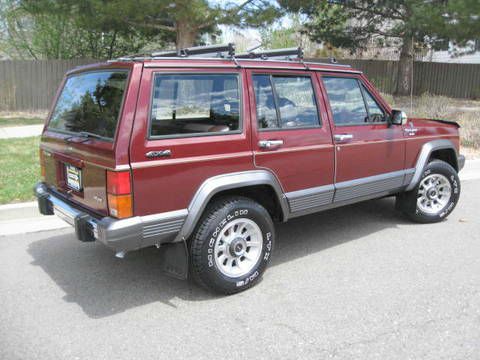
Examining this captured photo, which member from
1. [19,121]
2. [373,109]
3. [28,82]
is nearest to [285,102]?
[373,109]

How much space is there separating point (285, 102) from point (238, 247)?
1.35m

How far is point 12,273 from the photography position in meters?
4.25

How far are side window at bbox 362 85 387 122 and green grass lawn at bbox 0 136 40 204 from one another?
419 cm

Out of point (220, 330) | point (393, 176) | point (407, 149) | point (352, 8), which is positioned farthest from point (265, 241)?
point (352, 8)

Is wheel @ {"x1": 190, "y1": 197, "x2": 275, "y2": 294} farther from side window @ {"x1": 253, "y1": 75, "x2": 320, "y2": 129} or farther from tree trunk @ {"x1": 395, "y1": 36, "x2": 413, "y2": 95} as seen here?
tree trunk @ {"x1": 395, "y1": 36, "x2": 413, "y2": 95}

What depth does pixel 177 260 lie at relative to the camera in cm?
363

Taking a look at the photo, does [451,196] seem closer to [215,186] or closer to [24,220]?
[215,186]

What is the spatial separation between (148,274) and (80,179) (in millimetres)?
1103

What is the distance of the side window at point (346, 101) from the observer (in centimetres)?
456

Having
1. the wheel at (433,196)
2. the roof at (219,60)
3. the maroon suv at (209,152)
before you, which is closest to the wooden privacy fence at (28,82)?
the maroon suv at (209,152)

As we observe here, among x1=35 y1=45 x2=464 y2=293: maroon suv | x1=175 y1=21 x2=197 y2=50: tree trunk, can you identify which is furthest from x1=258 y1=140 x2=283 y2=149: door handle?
x1=175 y1=21 x2=197 y2=50: tree trunk

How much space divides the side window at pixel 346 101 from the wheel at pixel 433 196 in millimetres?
1203

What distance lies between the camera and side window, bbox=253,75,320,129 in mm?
4020

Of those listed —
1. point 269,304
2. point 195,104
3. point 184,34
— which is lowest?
point 269,304
